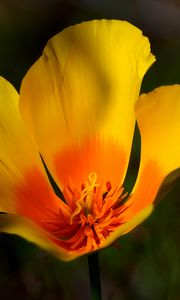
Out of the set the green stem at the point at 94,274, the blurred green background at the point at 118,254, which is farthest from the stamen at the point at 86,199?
the blurred green background at the point at 118,254

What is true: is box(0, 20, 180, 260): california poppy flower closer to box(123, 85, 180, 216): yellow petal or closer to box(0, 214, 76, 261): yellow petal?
box(123, 85, 180, 216): yellow petal

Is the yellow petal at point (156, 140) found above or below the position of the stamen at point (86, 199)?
above

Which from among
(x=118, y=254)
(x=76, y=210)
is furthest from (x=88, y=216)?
(x=118, y=254)

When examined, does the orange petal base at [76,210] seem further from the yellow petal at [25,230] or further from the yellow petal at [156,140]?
the yellow petal at [25,230]

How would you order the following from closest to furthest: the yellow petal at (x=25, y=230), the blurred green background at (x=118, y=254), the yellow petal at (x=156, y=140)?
1. the yellow petal at (x=25, y=230)
2. the yellow petal at (x=156, y=140)
3. the blurred green background at (x=118, y=254)

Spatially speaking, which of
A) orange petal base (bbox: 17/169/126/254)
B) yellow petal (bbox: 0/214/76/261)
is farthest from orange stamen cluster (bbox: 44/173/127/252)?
yellow petal (bbox: 0/214/76/261)

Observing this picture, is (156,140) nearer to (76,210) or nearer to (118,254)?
(76,210)

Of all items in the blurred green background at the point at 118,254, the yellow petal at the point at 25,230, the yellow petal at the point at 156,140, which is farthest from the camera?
the blurred green background at the point at 118,254
